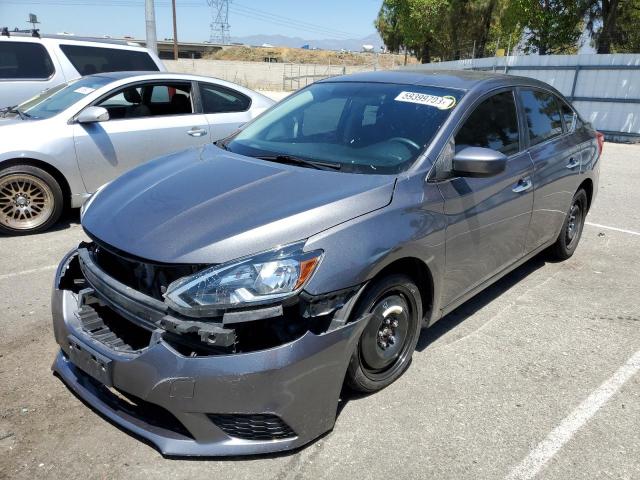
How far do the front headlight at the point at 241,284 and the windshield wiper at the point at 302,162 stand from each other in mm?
895

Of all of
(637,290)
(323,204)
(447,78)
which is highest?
(447,78)

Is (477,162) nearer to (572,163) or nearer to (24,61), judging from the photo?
(572,163)

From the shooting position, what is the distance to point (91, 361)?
252 centimetres

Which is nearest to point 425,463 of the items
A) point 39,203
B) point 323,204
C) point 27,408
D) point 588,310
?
point 323,204

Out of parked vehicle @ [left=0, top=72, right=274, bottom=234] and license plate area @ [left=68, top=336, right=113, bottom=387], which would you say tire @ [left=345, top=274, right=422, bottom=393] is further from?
parked vehicle @ [left=0, top=72, right=274, bottom=234]

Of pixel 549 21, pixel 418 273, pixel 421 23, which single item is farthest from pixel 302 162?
pixel 421 23

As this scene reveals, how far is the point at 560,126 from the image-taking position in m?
4.66

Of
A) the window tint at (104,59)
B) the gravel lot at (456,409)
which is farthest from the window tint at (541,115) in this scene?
the window tint at (104,59)

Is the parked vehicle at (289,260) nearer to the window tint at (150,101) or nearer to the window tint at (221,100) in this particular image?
the window tint at (150,101)

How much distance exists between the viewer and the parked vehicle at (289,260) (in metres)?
2.33

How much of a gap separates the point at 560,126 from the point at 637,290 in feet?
5.09

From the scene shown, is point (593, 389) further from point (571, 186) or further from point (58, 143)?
point (58, 143)

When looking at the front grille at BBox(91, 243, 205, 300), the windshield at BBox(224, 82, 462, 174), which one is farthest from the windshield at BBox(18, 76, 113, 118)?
the front grille at BBox(91, 243, 205, 300)

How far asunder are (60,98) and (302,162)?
4.05 metres
